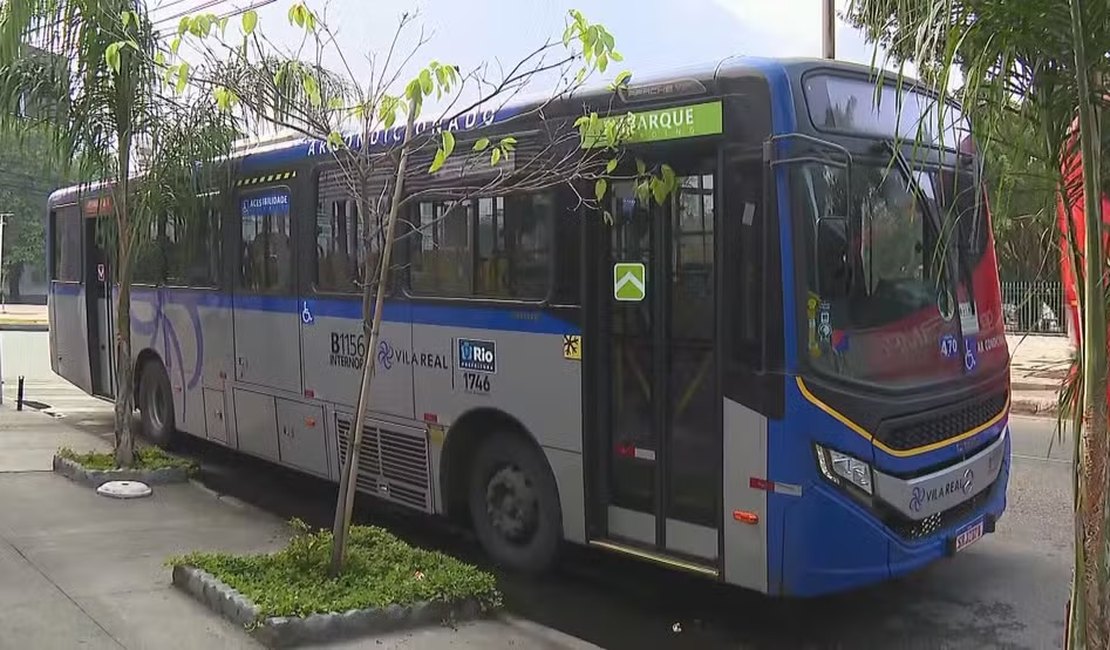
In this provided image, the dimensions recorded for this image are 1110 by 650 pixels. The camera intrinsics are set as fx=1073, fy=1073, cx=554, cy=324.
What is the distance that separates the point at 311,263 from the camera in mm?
8195

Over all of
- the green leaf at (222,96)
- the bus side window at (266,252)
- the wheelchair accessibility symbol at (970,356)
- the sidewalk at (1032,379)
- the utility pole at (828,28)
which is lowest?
the sidewalk at (1032,379)

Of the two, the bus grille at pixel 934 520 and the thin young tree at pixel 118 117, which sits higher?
the thin young tree at pixel 118 117

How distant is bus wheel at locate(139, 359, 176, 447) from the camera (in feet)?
35.4

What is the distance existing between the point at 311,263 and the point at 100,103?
2118mm

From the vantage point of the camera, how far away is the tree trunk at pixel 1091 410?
2961mm

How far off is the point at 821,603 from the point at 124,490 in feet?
17.4

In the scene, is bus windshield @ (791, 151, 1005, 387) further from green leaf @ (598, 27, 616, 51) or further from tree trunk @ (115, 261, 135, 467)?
tree trunk @ (115, 261, 135, 467)

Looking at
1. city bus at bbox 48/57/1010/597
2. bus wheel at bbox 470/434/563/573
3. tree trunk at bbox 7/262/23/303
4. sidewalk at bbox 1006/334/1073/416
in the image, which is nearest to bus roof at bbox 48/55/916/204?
city bus at bbox 48/57/1010/597

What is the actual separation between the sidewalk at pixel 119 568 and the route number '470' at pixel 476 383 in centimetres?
163

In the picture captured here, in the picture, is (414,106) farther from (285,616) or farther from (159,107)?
(159,107)

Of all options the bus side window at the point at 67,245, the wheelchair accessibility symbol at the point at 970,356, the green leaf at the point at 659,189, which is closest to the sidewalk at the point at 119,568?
the green leaf at the point at 659,189

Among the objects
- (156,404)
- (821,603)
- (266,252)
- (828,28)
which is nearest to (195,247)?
(266,252)

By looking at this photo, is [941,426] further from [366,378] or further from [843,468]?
[366,378]

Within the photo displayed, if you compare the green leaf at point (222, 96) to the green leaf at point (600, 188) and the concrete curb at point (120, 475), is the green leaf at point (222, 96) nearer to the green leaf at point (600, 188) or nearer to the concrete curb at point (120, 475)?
the green leaf at point (600, 188)
